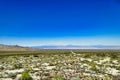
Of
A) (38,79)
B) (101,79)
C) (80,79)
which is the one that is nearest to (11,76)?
(38,79)

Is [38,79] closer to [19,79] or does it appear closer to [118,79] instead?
[19,79]

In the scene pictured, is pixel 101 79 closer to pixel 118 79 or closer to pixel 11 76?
pixel 118 79

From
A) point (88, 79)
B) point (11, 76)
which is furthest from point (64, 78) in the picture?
point (11, 76)

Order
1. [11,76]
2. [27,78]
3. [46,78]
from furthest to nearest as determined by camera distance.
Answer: [11,76] → [46,78] → [27,78]

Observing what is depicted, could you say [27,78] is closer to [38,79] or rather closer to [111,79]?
[38,79]

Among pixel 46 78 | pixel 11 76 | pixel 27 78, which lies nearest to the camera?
pixel 27 78

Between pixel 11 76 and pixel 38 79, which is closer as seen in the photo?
pixel 38 79

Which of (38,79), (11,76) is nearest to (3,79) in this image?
(11,76)

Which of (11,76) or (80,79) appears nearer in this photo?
A: (80,79)
